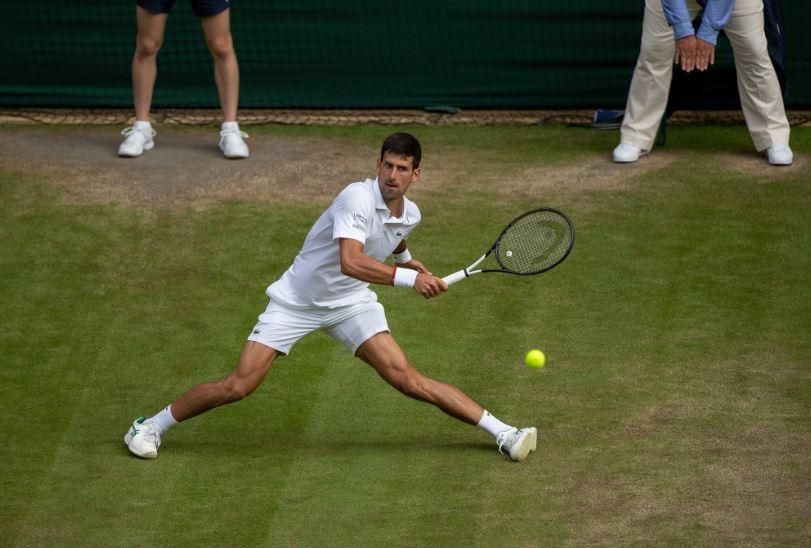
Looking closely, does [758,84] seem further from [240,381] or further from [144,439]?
[144,439]

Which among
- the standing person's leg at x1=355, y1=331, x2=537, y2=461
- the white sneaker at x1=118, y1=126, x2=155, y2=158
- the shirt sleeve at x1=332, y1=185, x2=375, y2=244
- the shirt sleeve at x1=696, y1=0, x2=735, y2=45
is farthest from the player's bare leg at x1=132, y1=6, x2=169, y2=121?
the standing person's leg at x1=355, y1=331, x2=537, y2=461

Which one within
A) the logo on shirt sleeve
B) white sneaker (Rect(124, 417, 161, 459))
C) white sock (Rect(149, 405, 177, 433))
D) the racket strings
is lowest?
white sneaker (Rect(124, 417, 161, 459))

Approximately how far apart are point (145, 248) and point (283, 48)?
307 centimetres

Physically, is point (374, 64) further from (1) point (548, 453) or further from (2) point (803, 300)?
(1) point (548, 453)

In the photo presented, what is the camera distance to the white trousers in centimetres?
1000

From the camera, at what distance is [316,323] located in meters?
6.84

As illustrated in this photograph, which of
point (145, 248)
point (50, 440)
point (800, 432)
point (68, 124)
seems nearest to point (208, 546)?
point (50, 440)

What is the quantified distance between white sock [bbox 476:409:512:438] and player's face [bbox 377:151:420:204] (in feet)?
3.83

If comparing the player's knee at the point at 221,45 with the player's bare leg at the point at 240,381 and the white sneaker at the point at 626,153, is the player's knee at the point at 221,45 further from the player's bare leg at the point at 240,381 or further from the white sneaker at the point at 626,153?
the player's bare leg at the point at 240,381

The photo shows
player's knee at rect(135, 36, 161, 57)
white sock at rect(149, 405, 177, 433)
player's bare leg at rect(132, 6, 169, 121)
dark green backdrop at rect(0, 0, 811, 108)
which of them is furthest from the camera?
dark green backdrop at rect(0, 0, 811, 108)

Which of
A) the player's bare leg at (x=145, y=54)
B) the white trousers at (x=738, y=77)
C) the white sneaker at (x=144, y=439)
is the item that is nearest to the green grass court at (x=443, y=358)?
the white sneaker at (x=144, y=439)

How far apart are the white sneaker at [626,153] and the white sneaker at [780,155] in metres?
0.97

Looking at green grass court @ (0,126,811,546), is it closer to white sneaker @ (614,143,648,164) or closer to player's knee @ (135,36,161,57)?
white sneaker @ (614,143,648,164)

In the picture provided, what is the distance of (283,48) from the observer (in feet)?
38.4
